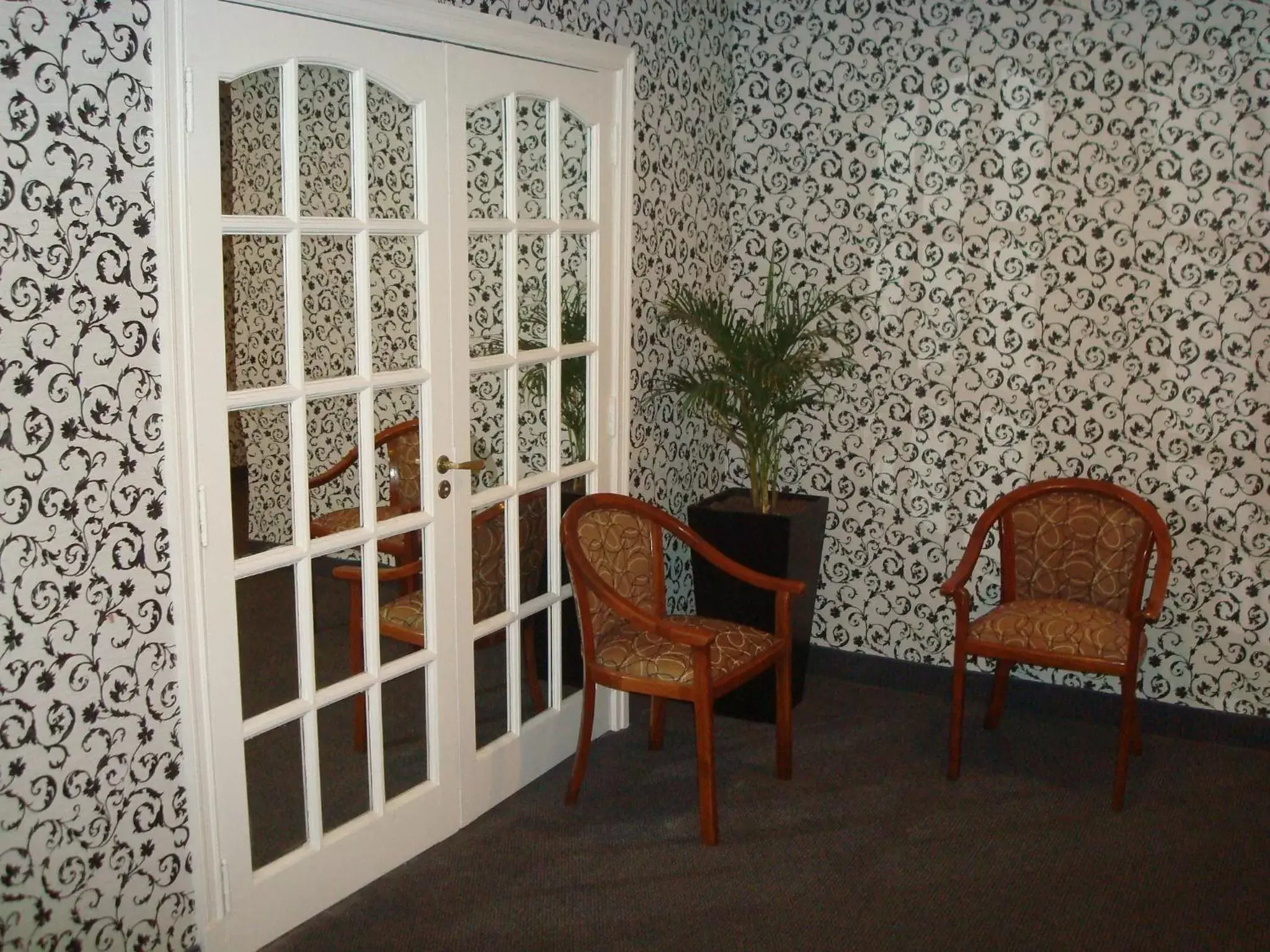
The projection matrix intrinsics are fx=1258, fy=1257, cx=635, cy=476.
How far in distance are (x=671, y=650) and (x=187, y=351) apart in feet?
5.14

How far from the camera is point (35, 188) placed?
2.18 m

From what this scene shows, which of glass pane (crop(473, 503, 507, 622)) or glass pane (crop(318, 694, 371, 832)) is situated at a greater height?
glass pane (crop(473, 503, 507, 622))

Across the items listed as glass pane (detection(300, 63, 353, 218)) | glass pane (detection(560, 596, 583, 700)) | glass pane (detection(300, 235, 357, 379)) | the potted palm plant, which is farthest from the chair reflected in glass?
the potted palm plant

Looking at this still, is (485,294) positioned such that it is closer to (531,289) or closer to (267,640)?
(531,289)

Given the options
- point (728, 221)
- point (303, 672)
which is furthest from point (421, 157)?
point (728, 221)

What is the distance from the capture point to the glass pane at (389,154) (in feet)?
9.45

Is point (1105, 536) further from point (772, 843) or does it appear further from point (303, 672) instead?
point (303, 672)

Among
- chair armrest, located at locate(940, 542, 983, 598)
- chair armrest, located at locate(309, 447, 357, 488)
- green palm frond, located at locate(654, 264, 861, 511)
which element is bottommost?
chair armrest, located at locate(940, 542, 983, 598)

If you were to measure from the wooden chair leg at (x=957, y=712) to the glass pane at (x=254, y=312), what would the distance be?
2.11 m

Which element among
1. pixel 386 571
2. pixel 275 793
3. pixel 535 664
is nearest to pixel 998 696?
pixel 535 664

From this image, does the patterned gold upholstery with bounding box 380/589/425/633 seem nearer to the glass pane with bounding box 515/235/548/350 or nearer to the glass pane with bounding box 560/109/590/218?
the glass pane with bounding box 515/235/548/350

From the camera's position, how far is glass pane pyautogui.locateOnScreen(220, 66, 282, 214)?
254cm

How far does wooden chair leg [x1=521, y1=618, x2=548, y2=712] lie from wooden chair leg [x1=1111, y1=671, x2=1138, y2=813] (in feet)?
5.44

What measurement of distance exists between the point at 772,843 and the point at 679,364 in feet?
5.45
